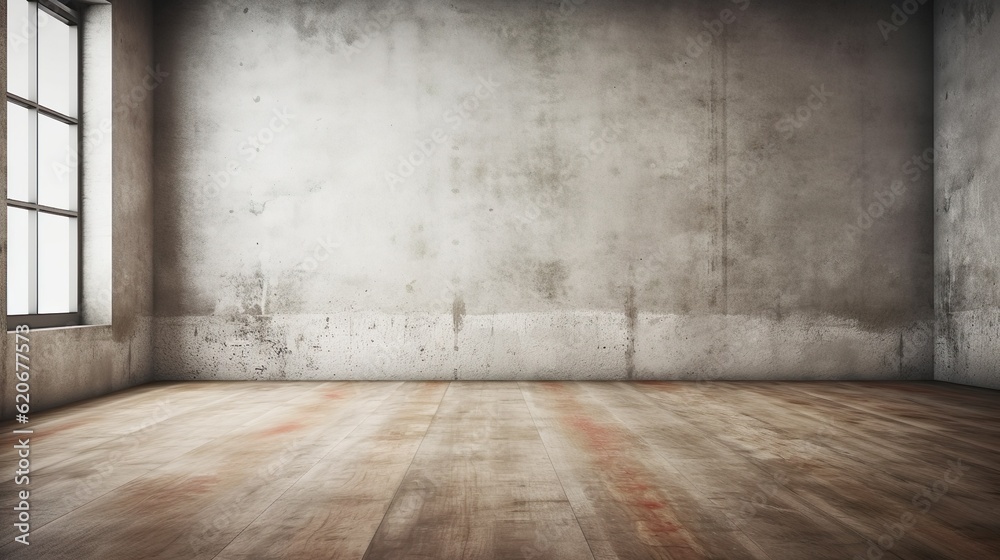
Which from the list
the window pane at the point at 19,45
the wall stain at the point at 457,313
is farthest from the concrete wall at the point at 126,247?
the wall stain at the point at 457,313

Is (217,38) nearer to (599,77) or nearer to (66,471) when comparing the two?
(599,77)

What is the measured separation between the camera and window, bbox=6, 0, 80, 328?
430 centimetres

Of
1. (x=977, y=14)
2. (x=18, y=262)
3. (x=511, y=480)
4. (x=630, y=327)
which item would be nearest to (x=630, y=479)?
(x=511, y=480)

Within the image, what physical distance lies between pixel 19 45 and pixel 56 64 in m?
0.52

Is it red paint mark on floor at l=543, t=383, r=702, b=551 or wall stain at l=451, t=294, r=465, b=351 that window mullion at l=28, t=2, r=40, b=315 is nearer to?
wall stain at l=451, t=294, r=465, b=351

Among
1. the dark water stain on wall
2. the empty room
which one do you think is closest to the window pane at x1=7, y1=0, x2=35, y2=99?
the empty room

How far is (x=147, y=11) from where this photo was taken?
570 centimetres

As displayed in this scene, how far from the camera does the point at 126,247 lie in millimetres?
5355

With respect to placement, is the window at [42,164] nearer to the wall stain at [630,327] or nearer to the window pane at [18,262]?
the window pane at [18,262]

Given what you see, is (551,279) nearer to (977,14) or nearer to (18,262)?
(18,262)

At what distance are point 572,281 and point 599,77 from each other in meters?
1.91

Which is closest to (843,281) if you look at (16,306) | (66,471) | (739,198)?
(739,198)

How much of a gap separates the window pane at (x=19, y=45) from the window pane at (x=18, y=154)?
147 mm

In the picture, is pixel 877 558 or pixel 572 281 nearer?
pixel 877 558
